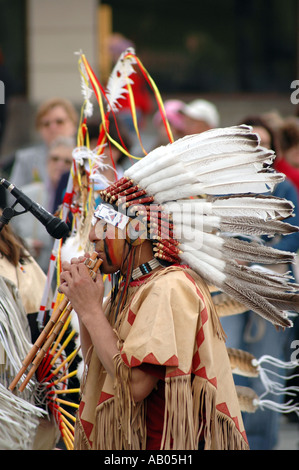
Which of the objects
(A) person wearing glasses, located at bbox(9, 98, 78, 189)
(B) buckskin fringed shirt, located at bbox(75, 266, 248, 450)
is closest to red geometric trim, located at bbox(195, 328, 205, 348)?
(B) buckskin fringed shirt, located at bbox(75, 266, 248, 450)

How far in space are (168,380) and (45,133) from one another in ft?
15.4

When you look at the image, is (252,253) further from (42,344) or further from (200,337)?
(42,344)

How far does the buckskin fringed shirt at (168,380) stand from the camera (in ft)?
8.23

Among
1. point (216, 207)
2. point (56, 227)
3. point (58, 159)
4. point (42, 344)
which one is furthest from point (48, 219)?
point (58, 159)

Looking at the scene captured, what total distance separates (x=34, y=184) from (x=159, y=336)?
4256 mm

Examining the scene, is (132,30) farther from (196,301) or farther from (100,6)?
(196,301)

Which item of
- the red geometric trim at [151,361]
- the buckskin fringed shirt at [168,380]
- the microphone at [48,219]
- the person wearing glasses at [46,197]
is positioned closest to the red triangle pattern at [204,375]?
the buckskin fringed shirt at [168,380]

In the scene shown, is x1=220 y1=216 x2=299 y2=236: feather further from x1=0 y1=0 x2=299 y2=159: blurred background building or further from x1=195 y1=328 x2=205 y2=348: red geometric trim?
x1=0 y1=0 x2=299 y2=159: blurred background building

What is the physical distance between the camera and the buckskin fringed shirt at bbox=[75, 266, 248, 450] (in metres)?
2.51

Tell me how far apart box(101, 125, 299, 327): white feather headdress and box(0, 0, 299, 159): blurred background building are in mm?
8196

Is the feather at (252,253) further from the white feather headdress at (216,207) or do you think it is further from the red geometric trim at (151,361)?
the red geometric trim at (151,361)

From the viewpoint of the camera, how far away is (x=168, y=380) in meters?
2.50

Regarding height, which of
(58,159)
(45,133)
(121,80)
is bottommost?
(121,80)
